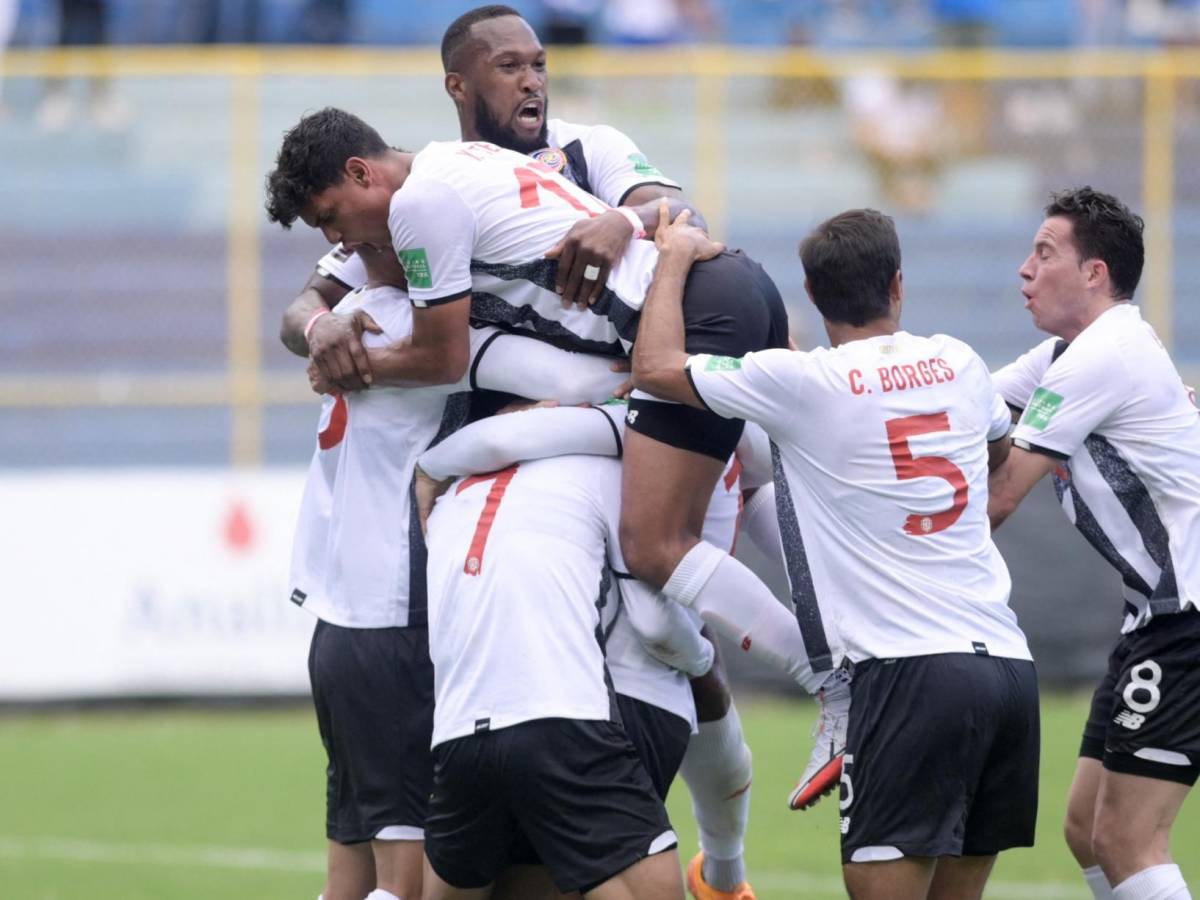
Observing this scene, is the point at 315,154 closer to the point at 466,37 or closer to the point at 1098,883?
the point at 466,37

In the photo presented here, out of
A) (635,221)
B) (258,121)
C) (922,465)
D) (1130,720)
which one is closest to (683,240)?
(635,221)

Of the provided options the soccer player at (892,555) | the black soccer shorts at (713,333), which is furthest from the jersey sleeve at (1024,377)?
the black soccer shorts at (713,333)

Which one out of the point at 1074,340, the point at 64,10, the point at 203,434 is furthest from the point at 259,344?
the point at 1074,340

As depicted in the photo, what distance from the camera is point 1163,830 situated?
5.73m

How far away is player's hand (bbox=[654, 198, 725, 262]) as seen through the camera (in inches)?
202

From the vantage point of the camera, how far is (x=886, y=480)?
192 inches

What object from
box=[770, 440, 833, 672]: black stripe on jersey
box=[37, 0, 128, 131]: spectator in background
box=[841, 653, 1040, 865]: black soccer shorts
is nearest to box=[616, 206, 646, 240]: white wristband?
box=[770, 440, 833, 672]: black stripe on jersey

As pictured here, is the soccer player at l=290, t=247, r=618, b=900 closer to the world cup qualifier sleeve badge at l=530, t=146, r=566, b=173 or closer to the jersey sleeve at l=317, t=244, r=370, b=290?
the jersey sleeve at l=317, t=244, r=370, b=290

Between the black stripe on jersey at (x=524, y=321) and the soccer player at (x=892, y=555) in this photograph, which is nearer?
the soccer player at (x=892, y=555)

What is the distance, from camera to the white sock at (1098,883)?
234 inches

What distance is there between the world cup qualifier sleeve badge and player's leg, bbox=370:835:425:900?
202 cm

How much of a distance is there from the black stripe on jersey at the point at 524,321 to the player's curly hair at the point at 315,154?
1.66 feet

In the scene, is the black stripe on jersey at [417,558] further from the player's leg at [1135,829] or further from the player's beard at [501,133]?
the player's leg at [1135,829]

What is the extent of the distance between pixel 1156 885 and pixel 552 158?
9.22 feet
